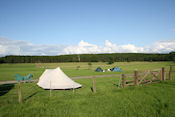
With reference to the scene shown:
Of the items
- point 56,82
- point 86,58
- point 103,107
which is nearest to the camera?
point 103,107

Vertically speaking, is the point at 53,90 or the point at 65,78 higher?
the point at 65,78

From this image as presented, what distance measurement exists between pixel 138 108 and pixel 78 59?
78671 mm

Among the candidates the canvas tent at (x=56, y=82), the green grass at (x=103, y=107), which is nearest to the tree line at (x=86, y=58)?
the canvas tent at (x=56, y=82)

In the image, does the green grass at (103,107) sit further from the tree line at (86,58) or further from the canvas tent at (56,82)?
the tree line at (86,58)

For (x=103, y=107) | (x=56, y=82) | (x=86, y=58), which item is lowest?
(x=103, y=107)

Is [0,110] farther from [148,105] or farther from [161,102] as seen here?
[161,102]

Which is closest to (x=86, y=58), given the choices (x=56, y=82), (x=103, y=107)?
(x=56, y=82)

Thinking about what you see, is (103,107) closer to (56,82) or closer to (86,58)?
(56,82)

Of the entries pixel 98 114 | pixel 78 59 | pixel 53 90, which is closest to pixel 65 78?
pixel 53 90

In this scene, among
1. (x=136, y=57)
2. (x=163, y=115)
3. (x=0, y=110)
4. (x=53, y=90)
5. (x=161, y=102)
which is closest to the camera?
(x=163, y=115)

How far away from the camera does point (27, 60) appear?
275ft

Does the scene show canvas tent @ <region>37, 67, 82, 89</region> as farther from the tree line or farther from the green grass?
the tree line

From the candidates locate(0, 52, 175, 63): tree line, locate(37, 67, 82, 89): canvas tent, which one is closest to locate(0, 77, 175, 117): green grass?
locate(37, 67, 82, 89): canvas tent

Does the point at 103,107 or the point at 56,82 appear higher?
the point at 56,82
